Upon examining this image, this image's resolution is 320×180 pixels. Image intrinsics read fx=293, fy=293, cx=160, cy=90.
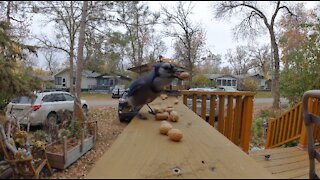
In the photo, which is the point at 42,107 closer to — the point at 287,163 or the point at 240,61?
the point at 287,163

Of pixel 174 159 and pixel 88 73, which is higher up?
pixel 88 73

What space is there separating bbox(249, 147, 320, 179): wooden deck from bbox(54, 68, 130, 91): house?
26.6 meters

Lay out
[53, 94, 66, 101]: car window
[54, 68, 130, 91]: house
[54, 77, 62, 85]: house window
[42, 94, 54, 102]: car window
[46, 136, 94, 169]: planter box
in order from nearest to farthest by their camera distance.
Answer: [46, 136, 94, 169]: planter box, [42, 94, 54, 102]: car window, [53, 94, 66, 101]: car window, [54, 68, 130, 91]: house, [54, 77, 62, 85]: house window

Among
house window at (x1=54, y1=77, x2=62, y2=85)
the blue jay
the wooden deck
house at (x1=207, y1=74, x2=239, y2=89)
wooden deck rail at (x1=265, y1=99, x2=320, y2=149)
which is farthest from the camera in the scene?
house at (x1=207, y1=74, x2=239, y2=89)

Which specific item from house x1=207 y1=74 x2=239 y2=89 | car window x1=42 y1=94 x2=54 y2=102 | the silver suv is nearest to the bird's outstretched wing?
the silver suv

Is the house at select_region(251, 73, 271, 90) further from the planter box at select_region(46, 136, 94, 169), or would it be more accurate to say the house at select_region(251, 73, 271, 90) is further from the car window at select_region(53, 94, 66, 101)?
the planter box at select_region(46, 136, 94, 169)

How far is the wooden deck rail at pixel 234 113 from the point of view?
372cm

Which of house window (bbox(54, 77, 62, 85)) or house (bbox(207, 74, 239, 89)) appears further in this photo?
house (bbox(207, 74, 239, 89))

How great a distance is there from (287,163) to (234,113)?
0.88 metres

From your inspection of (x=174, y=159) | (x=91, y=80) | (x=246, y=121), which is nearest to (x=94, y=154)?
(x=246, y=121)

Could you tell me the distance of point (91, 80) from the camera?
3067cm

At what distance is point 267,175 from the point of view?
2.76ft

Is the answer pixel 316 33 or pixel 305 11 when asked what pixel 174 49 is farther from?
pixel 316 33

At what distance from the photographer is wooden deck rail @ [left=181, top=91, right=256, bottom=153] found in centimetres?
372
